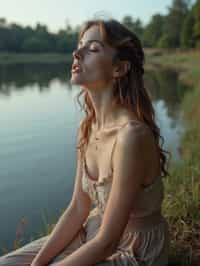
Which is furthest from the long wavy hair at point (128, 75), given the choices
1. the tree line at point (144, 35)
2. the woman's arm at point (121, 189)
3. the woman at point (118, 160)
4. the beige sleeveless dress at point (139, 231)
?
the tree line at point (144, 35)

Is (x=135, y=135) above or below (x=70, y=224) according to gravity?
above

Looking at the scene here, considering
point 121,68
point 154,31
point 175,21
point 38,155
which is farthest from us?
point 154,31

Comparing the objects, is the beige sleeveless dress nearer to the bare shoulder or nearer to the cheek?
the bare shoulder

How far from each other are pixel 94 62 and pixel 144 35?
6445 cm

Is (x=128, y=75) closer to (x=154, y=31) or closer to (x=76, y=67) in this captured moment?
(x=76, y=67)

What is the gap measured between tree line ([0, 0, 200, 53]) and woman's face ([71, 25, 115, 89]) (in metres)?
42.0

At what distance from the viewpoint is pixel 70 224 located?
185 cm

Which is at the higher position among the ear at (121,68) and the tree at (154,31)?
the tree at (154,31)

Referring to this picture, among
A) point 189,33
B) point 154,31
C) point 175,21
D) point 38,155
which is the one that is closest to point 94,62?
point 38,155

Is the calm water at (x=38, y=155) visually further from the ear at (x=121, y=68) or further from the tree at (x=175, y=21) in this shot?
the tree at (x=175, y=21)

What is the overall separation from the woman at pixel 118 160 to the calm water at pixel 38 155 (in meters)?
0.33

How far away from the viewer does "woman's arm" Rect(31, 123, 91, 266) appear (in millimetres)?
1776

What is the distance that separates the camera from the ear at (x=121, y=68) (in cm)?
162

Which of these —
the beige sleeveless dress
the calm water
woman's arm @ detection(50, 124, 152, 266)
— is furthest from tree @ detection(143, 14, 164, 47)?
woman's arm @ detection(50, 124, 152, 266)
